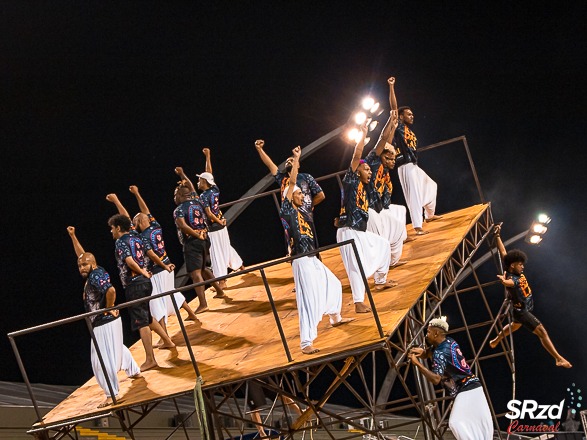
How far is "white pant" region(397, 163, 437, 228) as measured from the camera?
662 inches

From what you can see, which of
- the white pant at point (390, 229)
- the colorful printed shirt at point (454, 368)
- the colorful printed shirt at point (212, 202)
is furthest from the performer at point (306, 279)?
the colorful printed shirt at point (212, 202)

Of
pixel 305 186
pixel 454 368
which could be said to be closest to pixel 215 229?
pixel 305 186

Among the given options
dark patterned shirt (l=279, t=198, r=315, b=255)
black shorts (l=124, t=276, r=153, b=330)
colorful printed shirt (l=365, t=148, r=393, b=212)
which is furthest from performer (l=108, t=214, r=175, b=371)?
colorful printed shirt (l=365, t=148, r=393, b=212)

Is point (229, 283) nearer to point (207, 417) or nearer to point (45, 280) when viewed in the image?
point (207, 417)

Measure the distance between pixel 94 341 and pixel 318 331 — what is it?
2703 millimetres

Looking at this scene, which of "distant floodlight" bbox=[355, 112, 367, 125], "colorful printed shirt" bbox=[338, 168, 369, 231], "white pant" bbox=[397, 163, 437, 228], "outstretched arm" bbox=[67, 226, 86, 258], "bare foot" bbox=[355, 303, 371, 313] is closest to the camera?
"bare foot" bbox=[355, 303, 371, 313]

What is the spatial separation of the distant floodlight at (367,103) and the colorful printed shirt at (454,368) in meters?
6.34

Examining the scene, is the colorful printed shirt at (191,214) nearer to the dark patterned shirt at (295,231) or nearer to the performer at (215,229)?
the performer at (215,229)

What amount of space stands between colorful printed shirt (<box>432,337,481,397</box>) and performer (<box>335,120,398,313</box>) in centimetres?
160

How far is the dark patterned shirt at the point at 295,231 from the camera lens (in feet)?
40.1

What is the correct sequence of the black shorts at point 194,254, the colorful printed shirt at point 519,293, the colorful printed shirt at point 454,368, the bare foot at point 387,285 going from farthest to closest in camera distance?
the black shorts at point 194,254 < the colorful printed shirt at point 519,293 < the bare foot at point 387,285 < the colorful printed shirt at point 454,368

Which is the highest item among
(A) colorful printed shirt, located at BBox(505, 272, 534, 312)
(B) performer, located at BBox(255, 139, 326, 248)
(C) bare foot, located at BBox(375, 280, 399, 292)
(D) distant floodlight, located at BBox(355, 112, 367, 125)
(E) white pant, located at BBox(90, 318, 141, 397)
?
(D) distant floodlight, located at BBox(355, 112, 367, 125)

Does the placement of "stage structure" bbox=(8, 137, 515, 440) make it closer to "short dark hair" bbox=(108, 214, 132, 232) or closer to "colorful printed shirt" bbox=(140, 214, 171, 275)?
"colorful printed shirt" bbox=(140, 214, 171, 275)

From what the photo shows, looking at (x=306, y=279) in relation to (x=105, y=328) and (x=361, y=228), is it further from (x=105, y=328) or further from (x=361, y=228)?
(x=105, y=328)
